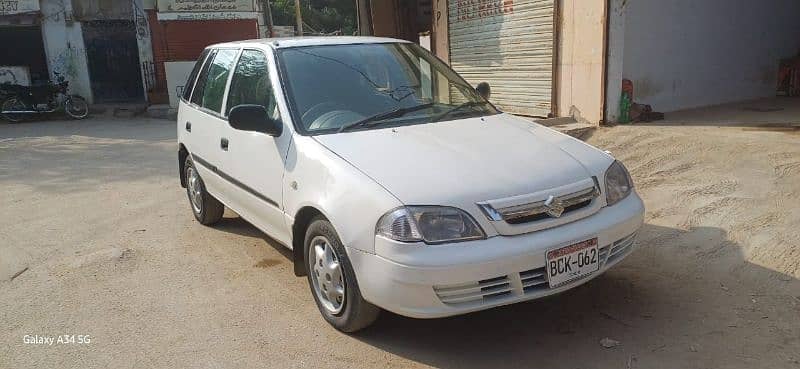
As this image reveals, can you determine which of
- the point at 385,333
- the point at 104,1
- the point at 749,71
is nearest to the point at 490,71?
the point at 749,71

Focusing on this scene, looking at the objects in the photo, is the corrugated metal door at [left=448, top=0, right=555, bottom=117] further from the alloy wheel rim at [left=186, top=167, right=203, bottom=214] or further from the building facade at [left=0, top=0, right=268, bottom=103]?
the building facade at [left=0, top=0, right=268, bottom=103]

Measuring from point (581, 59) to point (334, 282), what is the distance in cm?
585

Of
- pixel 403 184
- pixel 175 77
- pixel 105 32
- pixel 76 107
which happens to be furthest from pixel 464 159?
pixel 105 32

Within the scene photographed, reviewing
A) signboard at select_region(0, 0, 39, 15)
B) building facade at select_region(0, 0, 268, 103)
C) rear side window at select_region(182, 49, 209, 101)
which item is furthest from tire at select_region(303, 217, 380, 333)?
signboard at select_region(0, 0, 39, 15)

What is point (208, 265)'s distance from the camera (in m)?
4.46

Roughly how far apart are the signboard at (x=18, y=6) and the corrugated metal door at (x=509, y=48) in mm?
12839

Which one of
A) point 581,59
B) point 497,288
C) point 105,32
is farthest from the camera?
point 105,32

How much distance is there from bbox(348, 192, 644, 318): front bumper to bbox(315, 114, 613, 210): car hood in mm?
221

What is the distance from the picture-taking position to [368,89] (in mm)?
3902

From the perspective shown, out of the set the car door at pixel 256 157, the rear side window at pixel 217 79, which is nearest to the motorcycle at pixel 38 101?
the rear side window at pixel 217 79

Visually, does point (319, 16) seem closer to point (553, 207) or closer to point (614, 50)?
point (614, 50)

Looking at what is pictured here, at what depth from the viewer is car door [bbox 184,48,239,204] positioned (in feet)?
15.1

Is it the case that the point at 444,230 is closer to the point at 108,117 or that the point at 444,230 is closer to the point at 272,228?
the point at 272,228

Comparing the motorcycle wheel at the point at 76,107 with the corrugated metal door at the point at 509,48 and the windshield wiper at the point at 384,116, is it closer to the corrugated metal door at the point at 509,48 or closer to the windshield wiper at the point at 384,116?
the corrugated metal door at the point at 509,48
